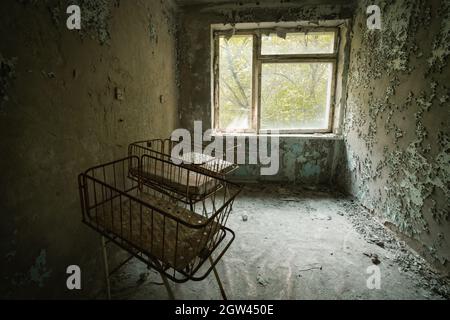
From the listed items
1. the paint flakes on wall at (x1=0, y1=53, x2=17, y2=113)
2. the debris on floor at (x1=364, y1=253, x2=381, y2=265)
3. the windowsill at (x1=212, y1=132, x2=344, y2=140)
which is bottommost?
the debris on floor at (x1=364, y1=253, x2=381, y2=265)

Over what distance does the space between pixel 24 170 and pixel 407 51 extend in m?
3.02

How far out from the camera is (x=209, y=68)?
12.2 ft

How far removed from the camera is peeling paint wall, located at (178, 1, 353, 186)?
11.3 ft

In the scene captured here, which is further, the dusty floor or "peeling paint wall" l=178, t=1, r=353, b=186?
"peeling paint wall" l=178, t=1, r=353, b=186

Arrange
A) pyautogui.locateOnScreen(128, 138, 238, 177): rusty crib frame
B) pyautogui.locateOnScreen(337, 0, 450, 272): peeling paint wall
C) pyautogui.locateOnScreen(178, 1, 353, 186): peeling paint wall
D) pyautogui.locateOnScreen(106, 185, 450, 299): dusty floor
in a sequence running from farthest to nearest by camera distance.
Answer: pyautogui.locateOnScreen(178, 1, 353, 186): peeling paint wall → pyautogui.locateOnScreen(128, 138, 238, 177): rusty crib frame → pyautogui.locateOnScreen(337, 0, 450, 272): peeling paint wall → pyautogui.locateOnScreen(106, 185, 450, 299): dusty floor

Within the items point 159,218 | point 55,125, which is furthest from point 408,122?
point 55,125

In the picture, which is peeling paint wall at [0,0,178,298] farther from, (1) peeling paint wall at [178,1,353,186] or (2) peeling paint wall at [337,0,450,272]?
(2) peeling paint wall at [337,0,450,272]

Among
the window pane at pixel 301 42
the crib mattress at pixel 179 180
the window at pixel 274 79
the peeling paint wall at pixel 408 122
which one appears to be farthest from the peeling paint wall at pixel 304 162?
the crib mattress at pixel 179 180

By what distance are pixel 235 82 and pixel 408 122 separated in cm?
238

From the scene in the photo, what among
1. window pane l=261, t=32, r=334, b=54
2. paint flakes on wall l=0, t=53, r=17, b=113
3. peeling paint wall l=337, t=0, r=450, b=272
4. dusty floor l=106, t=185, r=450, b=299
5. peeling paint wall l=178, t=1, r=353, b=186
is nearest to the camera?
paint flakes on wall l=0, t=53, r=17, b=113

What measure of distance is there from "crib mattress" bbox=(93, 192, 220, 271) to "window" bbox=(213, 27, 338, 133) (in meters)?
2.70

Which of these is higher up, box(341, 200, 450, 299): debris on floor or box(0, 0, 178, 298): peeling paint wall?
box(0, 0, 178, 298): peeling paint wall

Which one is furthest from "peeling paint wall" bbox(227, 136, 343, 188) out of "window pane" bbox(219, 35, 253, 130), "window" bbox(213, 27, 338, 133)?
"window pane" bbox(219, 35, 253, 130)

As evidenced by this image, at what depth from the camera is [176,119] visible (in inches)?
148
